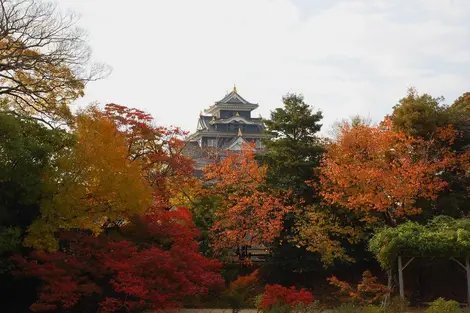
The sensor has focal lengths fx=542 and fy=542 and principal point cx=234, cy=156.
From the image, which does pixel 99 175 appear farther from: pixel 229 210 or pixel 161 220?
pixel 229 210

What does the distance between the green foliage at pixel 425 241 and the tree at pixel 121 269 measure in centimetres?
579

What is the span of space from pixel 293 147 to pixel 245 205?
124 inches

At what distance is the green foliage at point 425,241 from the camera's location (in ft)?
54.2

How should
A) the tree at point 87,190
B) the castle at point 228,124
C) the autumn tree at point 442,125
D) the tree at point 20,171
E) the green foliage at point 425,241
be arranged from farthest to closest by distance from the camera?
the castle at point 228,124 → the autumn tree at point 442,125 → the green foliage at point 425,241 → the tree at point 87,190 → the tree at point 20,171

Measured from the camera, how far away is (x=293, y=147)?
70.9 ft

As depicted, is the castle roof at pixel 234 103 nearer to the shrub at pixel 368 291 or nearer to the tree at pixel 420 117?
the tree at pixel 420 117

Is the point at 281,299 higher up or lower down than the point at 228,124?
lower down

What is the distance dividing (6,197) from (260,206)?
9.66 m

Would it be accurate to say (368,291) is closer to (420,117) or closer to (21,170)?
(420,117)

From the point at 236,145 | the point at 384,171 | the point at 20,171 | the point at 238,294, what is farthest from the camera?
the point at 236,145

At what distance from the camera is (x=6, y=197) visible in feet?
43.0

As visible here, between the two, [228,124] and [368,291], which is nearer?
[368,291]

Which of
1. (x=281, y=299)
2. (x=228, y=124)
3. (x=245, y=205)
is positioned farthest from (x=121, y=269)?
(x=228, y=124)

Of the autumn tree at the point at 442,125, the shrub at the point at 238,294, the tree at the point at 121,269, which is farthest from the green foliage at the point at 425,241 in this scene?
the tree at the point at 121,269
